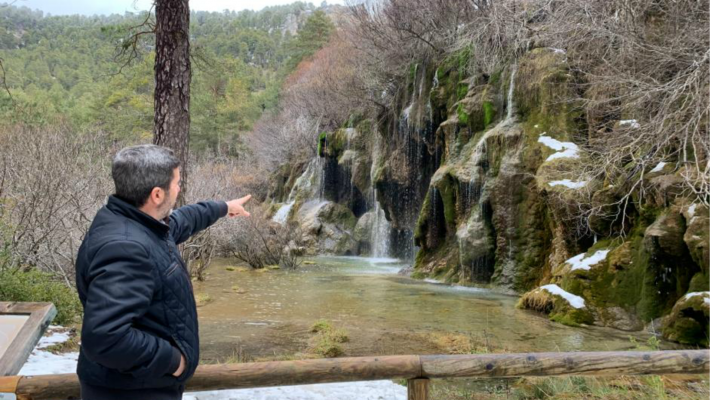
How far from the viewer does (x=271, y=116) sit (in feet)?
142

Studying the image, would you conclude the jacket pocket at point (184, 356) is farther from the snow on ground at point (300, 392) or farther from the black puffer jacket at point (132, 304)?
the snow on ground at point (300, 392)

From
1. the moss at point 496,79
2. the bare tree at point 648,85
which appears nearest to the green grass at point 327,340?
the bare tree at point 648,85

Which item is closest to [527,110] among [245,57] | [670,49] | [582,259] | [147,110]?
[582,259]

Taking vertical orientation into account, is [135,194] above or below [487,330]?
above

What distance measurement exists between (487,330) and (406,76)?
1624 centimetres

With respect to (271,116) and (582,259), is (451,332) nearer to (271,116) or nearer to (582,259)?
(582,259)

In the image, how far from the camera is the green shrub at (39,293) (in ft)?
23.7

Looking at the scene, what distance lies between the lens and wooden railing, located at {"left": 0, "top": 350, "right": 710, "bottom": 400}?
3055 mm

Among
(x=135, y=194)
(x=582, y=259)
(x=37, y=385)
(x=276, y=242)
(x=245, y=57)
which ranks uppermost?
(x=245, y=57)

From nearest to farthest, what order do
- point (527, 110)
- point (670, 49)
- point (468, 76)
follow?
point (670, 49), point (527, 110), point (468, 76)

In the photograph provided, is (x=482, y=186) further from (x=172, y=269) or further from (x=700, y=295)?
(x=172, y=269)

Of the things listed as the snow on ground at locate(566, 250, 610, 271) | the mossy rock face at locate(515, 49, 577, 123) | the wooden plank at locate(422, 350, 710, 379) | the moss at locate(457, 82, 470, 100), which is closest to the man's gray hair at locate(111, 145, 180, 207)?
the wooden plank at locate(422, 350, 710, 379)

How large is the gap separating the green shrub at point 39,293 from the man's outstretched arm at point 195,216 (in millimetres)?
5074

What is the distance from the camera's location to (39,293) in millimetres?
7375
